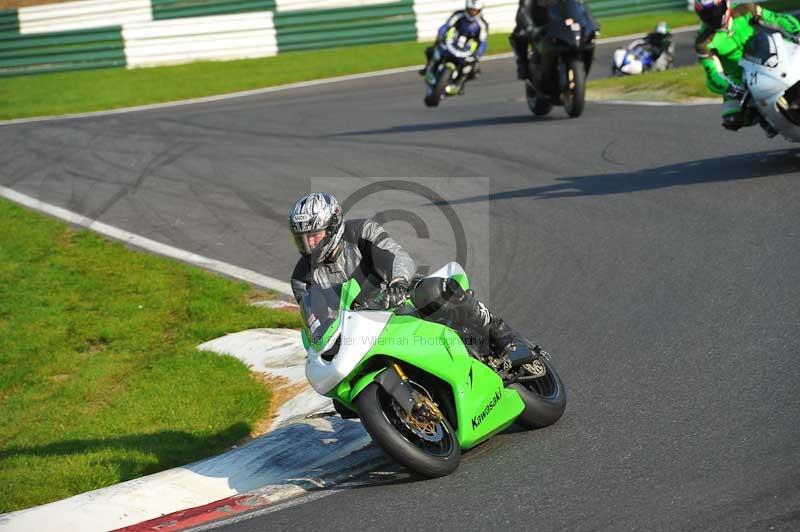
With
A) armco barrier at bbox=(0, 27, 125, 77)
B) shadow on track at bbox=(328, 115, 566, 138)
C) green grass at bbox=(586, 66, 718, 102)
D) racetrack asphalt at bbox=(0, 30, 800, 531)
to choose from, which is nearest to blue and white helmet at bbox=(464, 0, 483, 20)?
racetrack asphalt at bbox=(0, 30, 800, 531)

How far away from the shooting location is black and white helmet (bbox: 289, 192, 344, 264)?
5918 mm

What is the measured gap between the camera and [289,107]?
20672 millimetres

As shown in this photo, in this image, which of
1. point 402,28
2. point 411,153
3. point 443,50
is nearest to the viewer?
point 411,153

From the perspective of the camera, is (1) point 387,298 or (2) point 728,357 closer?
(1) point 387,298

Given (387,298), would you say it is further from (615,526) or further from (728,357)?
(728,357)

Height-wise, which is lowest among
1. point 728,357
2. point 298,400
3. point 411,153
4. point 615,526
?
point 411,153

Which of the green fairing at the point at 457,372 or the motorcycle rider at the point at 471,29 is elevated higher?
the green fairing at the point at 457,372

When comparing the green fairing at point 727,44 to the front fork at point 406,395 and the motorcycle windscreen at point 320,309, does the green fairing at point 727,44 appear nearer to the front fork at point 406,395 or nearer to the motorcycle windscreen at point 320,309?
the motorcycle windscreen at point 320,309

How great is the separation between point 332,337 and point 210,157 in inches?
436

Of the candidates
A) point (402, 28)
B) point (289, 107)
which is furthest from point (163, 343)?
point (402, 28)

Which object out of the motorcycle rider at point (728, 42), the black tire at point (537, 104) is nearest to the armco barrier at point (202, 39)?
the black tire at point (537, 104)

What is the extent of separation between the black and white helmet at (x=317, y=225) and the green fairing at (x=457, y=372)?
A: 0.67 m

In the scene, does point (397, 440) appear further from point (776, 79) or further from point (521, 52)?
point (521, 52)

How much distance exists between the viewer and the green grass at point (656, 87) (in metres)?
16.5
